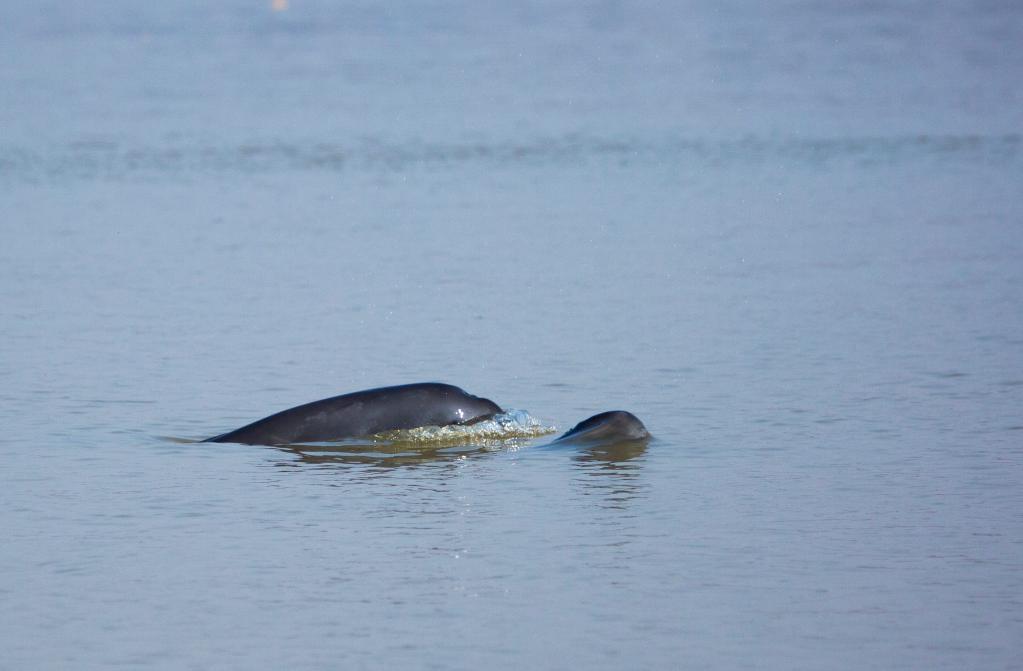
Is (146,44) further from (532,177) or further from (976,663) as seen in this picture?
(976,663)

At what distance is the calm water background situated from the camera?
9.45m

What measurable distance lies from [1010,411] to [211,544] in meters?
6.26

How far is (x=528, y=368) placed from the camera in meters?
15.9

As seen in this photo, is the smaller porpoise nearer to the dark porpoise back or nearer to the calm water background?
the calm water background

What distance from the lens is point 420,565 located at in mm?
10297

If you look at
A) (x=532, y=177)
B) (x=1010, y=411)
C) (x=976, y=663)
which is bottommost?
(x=976, y=663)

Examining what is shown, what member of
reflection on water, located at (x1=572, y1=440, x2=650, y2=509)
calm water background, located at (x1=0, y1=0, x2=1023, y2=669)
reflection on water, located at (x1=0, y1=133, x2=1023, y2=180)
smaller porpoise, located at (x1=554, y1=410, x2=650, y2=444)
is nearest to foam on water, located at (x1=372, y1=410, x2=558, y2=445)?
calm water background, located at (x1=0, y1=0, x2=1023, y2=669)

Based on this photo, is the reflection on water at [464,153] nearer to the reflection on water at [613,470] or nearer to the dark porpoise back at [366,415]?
the dark porpoise back at [366,415]

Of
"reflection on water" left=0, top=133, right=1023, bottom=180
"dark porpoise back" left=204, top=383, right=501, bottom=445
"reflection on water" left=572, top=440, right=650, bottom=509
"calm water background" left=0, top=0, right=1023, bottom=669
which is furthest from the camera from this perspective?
"reflection on water" left=0, top=133, right=1023, bottom=180

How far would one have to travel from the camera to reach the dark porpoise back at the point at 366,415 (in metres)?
13.6

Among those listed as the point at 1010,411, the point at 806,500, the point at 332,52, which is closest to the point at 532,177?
the point at 1010,411

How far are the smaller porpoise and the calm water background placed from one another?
0.19 meters

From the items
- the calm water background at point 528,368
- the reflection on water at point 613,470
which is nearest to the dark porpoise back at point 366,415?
the calm water background at point 528,368

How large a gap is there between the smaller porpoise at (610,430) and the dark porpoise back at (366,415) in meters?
0.85
